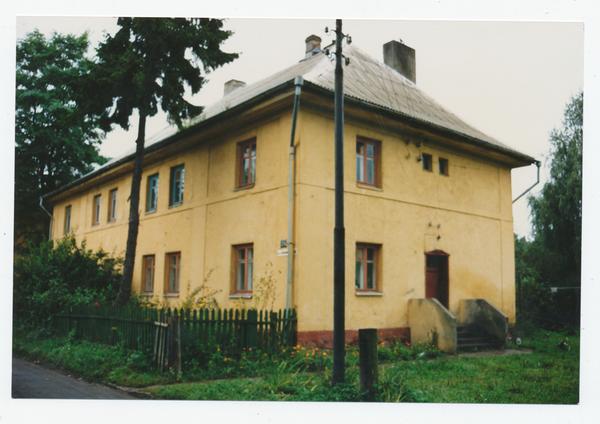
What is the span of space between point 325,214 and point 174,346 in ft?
14.0

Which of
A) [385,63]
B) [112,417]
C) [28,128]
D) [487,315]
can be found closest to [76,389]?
[112,417]

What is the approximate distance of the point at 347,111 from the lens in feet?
38.2

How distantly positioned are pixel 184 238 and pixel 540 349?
31.0 feet

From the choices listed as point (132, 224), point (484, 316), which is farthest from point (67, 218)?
point (484, 316)

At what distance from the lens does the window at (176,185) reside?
14982mm

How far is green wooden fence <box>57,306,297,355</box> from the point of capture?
910cm

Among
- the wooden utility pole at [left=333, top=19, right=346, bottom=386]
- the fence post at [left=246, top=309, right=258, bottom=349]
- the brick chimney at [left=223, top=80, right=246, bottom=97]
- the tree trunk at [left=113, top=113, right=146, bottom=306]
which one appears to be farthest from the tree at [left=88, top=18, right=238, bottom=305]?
the brick chimney at [left=223, top=80, right=246, bottom=97]

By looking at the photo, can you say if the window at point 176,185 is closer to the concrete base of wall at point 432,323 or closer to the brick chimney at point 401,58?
the concrete base of wall at point 432,323

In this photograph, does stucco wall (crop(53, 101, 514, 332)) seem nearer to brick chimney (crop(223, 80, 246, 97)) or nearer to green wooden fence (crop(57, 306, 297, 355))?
green wooden fence (crop(57, 306, 297, 355))

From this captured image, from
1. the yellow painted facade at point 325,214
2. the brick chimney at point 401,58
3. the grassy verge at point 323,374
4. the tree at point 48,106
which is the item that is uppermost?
the brick chimney at point 401,58

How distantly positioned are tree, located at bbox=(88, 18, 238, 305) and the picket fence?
2995mm

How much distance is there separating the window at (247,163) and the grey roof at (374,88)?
1.01 meters

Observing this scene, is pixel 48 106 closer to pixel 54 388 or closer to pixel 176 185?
pixel 176 185

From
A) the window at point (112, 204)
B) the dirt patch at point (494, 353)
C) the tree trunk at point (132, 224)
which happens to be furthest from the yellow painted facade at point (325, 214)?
the window at point (112, 204)
